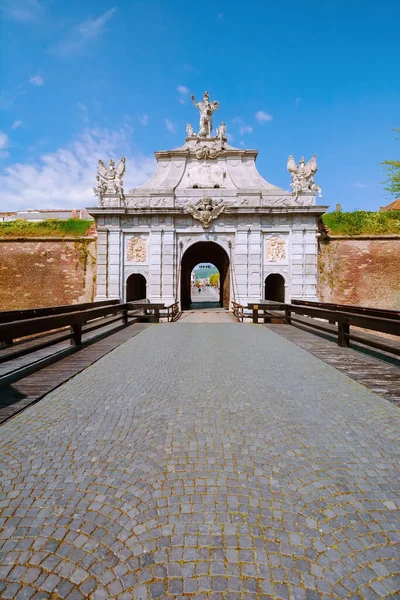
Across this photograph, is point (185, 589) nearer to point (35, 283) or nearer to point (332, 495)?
point (332, 495)

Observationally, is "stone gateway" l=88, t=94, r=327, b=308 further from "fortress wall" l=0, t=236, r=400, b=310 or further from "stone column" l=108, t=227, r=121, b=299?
"fortress wall" l=0, t=236, r=400, b=310

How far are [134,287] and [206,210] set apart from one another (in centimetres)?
763

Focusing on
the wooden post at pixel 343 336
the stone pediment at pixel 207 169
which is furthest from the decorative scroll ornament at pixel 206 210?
the wooden post at pixel 343 336

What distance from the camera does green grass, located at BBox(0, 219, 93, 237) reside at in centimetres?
2083

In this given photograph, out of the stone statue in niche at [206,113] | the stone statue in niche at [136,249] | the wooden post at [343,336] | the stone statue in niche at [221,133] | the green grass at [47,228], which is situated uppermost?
the stone statue in niche at [206,113]

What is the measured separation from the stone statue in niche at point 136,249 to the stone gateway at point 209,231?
0.07 meters

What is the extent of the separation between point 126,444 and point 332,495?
1.93 meters

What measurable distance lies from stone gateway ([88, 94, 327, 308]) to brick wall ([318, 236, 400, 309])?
169cm

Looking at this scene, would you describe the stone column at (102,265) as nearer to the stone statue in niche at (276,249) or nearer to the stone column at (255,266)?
the stone column at (255,266)

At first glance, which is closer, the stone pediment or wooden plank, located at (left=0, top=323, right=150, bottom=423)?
wooden plank, located at (left=0, top=323, right=150, bottom=423)

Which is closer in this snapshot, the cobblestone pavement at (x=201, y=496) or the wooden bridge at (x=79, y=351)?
the cobblestone pavement at (x=201, y=496)

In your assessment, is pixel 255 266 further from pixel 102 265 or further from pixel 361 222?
pixel 102 265

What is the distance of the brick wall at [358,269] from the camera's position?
63.0ft

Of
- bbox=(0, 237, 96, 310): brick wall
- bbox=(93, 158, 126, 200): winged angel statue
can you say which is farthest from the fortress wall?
bbox=(93, 158, 126, 200): winged angel statue
